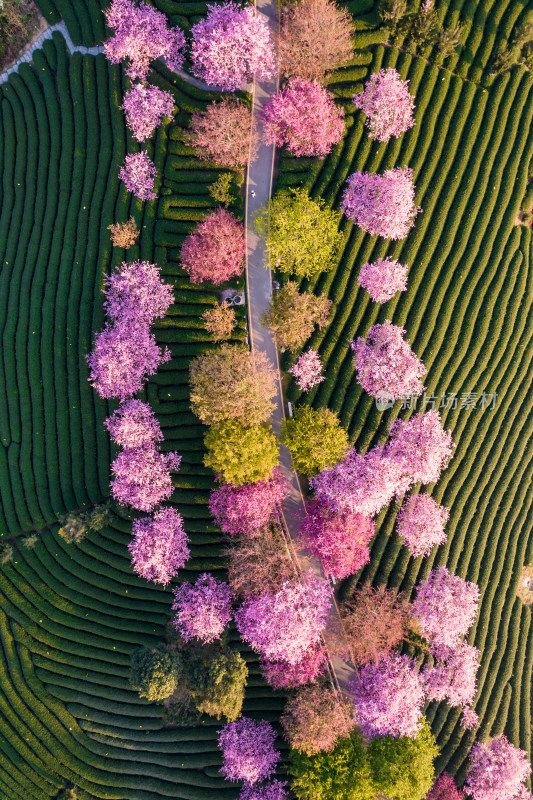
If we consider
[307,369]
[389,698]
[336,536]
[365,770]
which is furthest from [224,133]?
[365,770]

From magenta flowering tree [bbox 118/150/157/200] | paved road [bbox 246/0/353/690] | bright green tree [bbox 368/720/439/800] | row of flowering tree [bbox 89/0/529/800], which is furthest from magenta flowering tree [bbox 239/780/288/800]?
magenta flowering tree [bbox 118/150/157/200]

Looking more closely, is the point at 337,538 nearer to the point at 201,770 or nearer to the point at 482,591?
the point at 482,591

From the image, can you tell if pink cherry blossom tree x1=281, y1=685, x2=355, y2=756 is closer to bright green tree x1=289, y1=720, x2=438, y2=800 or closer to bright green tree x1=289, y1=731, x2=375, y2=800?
bright green tree x1=289, y1=731, x2=375, y2=800

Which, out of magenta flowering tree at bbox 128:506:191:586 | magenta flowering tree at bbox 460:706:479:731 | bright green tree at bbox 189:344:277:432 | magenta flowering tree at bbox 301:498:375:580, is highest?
bright green tree at bbox 189:344:277:432

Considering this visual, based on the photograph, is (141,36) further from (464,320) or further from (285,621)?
(285,621)

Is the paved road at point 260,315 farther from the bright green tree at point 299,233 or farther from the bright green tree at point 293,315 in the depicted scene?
the bright green tree at point 299,233

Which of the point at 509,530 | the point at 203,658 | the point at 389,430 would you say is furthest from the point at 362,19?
the point at 203,658

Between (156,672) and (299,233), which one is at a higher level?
(299,233)
